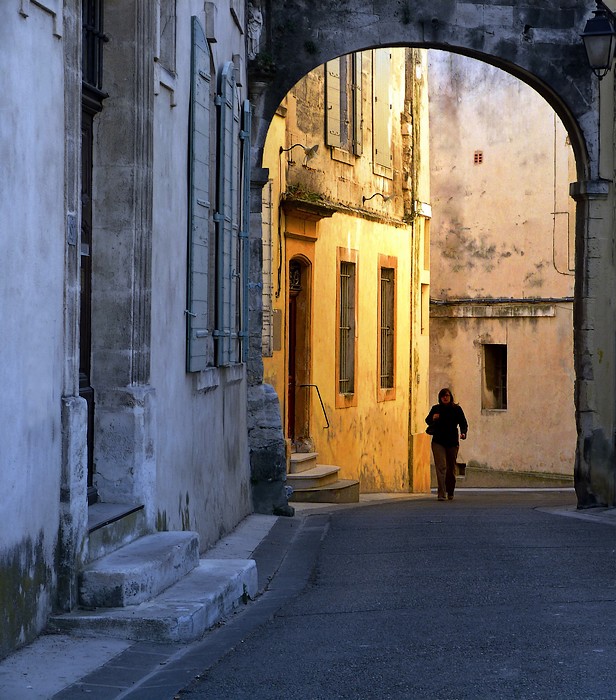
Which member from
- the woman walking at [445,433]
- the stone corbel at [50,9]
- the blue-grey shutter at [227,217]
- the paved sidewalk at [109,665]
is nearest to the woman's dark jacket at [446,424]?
the woman walking at [445,433]

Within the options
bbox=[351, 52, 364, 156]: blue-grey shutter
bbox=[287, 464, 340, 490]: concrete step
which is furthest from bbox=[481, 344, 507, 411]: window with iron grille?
bbox=[287, 464, 340, 490]: concrete step

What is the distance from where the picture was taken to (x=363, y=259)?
2167 centimetres

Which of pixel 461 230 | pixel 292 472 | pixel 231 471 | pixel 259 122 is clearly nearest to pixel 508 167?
pixel 461 230

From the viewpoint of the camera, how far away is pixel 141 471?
7.67 m

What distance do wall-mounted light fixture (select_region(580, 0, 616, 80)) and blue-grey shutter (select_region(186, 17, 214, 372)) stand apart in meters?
4.97

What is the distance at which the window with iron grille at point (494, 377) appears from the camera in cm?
2875

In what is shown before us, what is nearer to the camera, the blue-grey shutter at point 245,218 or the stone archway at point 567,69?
the blue-grey shutter at point 245,218

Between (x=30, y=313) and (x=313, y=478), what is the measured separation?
11315 mm

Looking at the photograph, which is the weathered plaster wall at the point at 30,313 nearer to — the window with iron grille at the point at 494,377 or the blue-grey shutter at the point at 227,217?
the blue-grey shutter at the point at 227,217

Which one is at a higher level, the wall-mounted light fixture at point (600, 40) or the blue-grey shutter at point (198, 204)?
the wall-mounted light fixture at point (600, 40)

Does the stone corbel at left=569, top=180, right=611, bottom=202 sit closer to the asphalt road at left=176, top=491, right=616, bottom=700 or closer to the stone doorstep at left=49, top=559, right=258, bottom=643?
the asphalt road at left=176, top=491, right=616, bottom=700

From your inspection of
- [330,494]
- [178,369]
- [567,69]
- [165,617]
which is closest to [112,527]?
[165,617]

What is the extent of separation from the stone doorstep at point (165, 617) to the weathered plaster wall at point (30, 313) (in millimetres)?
188

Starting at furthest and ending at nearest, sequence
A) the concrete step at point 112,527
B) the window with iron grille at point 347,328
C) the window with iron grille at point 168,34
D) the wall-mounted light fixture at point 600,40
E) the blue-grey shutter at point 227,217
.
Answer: the window with iron grille at point 347,328, the wall-mounted light fixture at point 600,40, the blue-grey shutter at point 227,217, the window with iron grille at point 168,34, the concrete step at point 112,527
